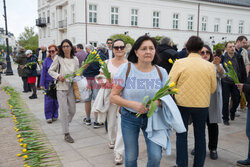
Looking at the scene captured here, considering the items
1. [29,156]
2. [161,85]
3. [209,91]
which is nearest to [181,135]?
[209,91]

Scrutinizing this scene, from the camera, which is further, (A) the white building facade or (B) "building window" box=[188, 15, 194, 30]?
(B) "building window" box=[188, 15, 194, 30]

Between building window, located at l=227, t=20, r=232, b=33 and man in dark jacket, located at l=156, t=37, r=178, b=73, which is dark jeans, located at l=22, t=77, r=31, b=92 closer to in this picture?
man in dark jacket, located at l=156, t=37, r=178, b=73

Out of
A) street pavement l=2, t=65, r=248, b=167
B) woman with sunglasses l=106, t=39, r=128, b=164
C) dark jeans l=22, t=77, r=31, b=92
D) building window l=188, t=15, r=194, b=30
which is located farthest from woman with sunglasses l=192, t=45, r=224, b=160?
building window l=188, t=15, r=194, b=30

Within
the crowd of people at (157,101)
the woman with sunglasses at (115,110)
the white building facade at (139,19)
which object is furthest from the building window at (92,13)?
the woman with sunglasses at (115,110)

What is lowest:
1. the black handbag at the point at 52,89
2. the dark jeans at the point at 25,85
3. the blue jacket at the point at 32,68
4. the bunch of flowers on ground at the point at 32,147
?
the bunch of flowers on ground at the point at 32,147

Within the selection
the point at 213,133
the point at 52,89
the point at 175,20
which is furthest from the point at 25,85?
the point at 175,20

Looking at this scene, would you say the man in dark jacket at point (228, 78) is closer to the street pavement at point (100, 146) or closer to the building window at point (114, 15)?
the street pavement at point (100, 146)

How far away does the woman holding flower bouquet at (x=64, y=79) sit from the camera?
4980mm

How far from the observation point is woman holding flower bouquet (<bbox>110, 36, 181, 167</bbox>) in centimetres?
260

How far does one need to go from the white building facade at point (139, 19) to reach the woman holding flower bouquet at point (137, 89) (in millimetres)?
25554

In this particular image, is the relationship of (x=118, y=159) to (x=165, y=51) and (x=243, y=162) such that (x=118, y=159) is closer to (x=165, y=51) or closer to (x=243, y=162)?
(x=243, y=162)

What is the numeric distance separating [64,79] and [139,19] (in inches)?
1111

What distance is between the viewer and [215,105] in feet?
13.2

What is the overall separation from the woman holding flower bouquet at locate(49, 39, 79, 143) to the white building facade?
75.9 feet
